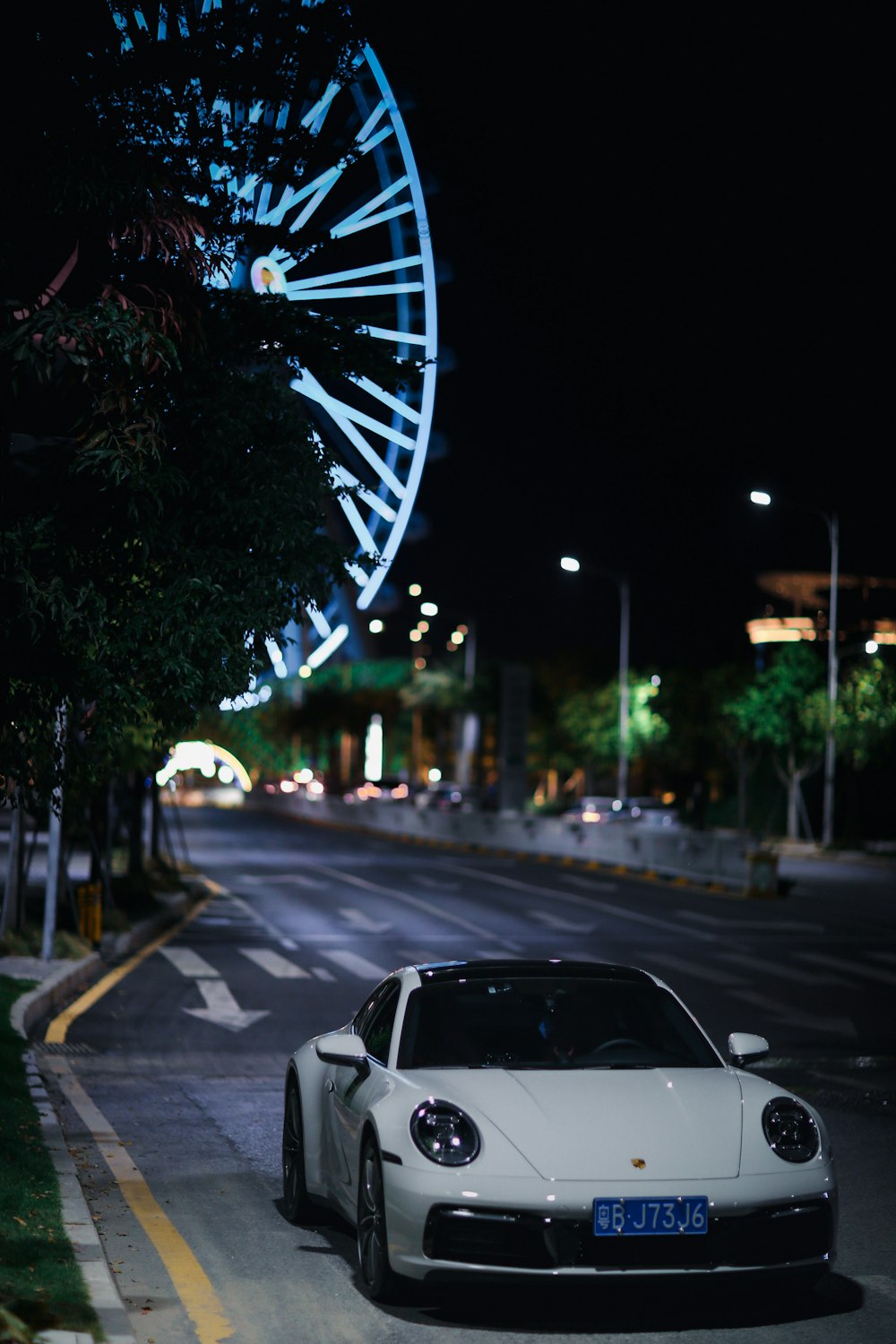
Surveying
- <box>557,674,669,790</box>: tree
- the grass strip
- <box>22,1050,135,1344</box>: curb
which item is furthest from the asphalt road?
<box>557,674,669,790</box>: tree

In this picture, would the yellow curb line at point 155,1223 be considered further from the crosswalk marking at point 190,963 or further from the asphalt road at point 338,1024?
the crosswalk marking at point 190,963

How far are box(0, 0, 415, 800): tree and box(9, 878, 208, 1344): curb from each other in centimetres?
197

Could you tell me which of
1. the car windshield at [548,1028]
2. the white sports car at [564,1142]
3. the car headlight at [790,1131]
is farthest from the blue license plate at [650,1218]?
the car windshield at [548,1028]

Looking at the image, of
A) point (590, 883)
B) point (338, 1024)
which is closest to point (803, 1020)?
point (338, 1024)

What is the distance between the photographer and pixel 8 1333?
5453 mm

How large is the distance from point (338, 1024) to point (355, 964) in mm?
5891

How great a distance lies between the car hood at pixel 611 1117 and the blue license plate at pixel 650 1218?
0.11 metres

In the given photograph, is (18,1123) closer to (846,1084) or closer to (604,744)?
(846,1084)

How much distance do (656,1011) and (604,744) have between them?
83.7 m

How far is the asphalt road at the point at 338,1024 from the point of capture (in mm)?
6582

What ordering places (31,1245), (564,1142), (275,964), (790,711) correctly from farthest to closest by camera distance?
1. (790,711)
2. (275,964)
3. (31,1245)
4. (564,1142)

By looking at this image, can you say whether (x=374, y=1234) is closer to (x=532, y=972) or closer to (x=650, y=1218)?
(x=650, y=1218)

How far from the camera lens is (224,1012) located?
17.6 meters

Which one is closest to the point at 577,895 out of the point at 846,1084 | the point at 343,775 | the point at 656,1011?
the point at 846,1084
